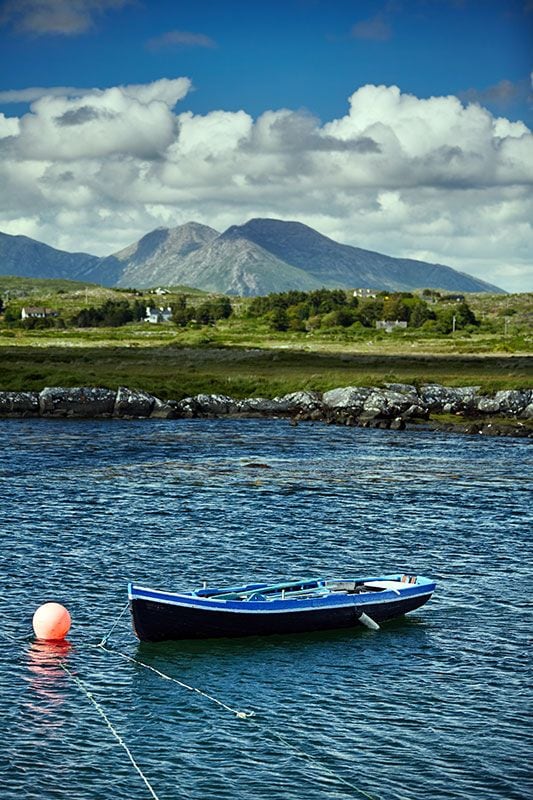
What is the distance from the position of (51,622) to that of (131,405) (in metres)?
70.1

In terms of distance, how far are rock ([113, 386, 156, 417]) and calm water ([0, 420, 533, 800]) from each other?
33431 mm

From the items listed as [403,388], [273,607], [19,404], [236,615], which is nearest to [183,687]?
[236,615]

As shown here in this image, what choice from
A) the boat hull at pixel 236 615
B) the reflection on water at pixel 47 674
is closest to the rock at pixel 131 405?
the boat hull at pixel 236 615

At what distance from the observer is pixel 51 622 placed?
1219 inches

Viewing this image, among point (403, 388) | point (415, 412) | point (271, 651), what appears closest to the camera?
point (271, 651)

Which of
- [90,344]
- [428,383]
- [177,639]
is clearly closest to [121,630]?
[177,639]

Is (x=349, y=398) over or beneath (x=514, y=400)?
beneath

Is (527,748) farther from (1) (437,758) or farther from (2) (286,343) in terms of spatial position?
(2) (286,343)

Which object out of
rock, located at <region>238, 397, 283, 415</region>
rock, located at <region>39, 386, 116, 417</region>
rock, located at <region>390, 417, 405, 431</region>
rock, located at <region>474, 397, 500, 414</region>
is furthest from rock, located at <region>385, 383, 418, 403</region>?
rock, located at <region>39, 386, 116, 417</region>

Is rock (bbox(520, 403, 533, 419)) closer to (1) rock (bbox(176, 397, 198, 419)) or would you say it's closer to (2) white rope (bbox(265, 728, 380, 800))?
(1) rock (bbox(176, 397, 198, 419))

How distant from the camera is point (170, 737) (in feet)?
82.3

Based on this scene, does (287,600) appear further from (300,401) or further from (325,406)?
(300,401)

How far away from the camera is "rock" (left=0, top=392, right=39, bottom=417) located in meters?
99.7

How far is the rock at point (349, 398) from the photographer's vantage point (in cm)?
10085
